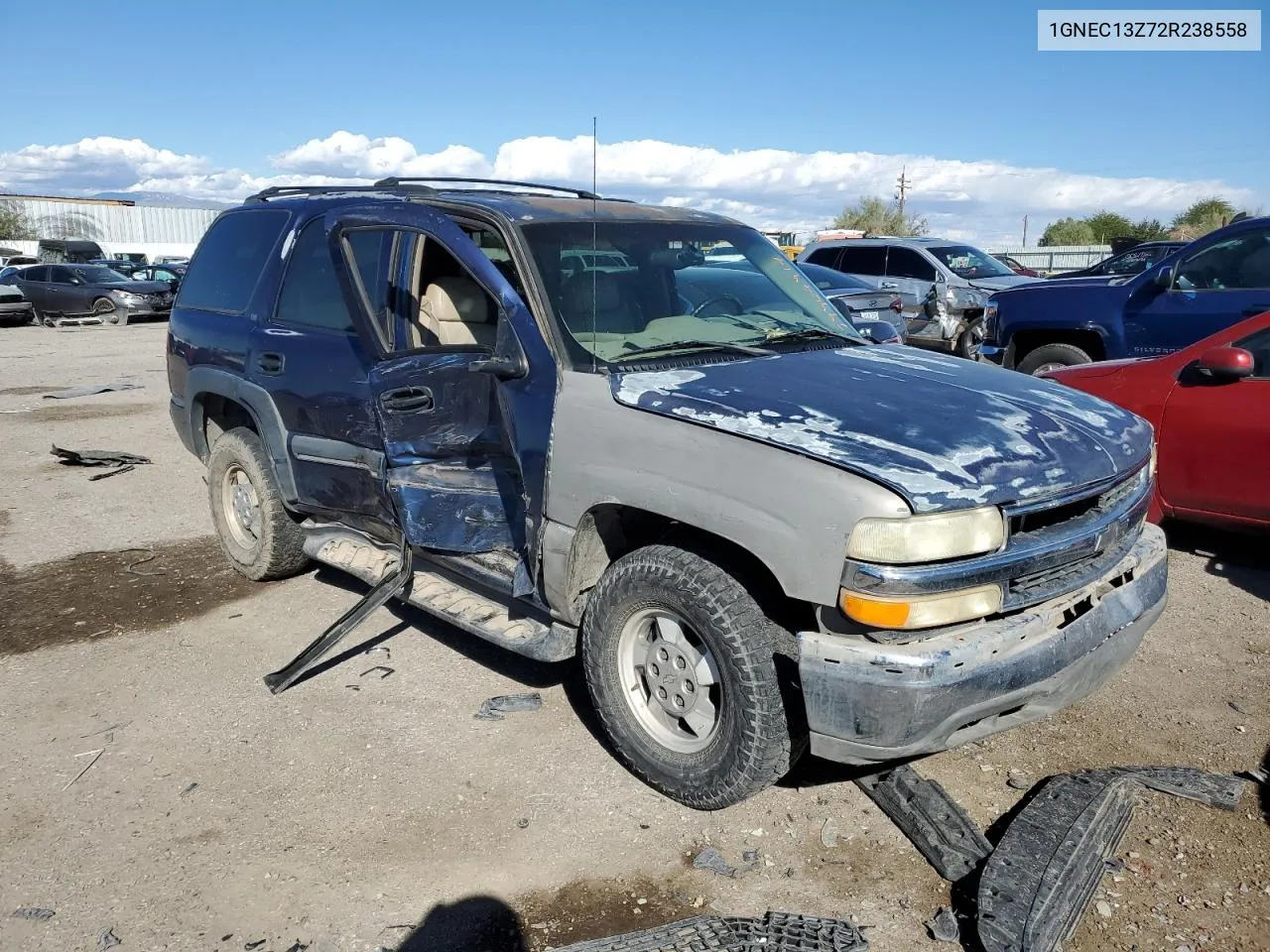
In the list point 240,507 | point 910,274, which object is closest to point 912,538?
point 240,507

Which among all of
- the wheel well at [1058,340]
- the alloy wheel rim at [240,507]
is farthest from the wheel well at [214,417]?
the wheel well at [1058,340]

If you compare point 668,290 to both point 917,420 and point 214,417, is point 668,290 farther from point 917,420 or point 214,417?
point 214,417

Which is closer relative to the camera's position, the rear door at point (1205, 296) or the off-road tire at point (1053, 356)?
the rear door at point (1205, 296)

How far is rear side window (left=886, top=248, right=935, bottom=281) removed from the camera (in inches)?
584

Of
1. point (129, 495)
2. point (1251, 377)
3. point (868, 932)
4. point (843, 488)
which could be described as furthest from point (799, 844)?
point (129, 495)

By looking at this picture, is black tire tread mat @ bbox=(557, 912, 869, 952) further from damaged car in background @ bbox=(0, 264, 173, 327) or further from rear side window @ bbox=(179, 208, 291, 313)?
damaged car in background @ bbox=(0, 264, 173, 327)

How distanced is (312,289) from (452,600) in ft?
5.86

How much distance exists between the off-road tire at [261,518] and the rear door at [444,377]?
1.17m

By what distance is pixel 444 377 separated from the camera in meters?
4.14

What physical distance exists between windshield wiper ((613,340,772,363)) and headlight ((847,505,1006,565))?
4.08 ft

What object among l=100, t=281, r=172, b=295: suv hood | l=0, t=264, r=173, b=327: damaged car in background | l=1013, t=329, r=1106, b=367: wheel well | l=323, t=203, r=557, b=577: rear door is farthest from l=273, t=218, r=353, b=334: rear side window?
l=100, t=281, r=172, b=295: suv hood

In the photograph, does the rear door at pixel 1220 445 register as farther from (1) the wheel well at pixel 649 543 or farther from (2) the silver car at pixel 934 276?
(2) the silver car at pixel 934 276

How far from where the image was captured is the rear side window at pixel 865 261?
15.3m

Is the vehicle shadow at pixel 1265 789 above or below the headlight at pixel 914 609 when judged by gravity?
below
